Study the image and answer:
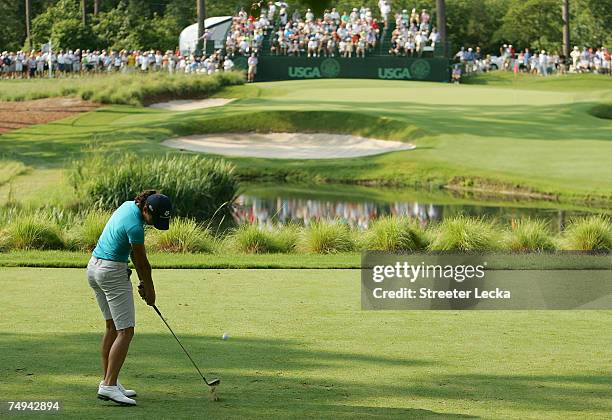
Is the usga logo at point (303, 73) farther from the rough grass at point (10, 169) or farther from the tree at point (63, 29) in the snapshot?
the rough grass at point (10, 169)

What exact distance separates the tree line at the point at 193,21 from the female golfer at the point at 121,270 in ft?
206

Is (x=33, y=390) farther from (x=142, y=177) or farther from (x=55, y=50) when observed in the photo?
(x=55, y=50)

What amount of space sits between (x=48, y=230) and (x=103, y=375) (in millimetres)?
10938

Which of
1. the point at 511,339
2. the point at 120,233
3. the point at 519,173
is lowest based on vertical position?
the point at 519,173

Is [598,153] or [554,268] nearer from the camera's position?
[554,268]

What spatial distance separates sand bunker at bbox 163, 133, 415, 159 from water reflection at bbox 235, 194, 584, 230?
23.7 ft

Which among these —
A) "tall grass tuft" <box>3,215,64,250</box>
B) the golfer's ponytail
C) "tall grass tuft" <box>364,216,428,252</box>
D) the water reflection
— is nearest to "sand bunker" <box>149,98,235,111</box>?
the water reflection

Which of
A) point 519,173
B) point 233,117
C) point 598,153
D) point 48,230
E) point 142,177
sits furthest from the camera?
point 233,117

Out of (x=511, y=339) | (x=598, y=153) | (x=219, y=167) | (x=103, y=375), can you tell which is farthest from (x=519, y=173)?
(x=103, y=375)

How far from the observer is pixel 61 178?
29234 millimetres

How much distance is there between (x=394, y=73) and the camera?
62.2 metres

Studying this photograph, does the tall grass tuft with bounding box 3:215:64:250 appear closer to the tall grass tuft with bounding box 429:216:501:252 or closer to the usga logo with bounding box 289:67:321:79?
the tall grass tuft with bounding box 429:216:501:252

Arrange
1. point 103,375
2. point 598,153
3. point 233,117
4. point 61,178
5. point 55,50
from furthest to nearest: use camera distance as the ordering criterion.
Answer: point 55,50 < point 233,117 < point 598,153 < point 61,178 < point 103,375

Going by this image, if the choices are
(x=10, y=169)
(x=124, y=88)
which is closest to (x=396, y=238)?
(x=10, y=169)
